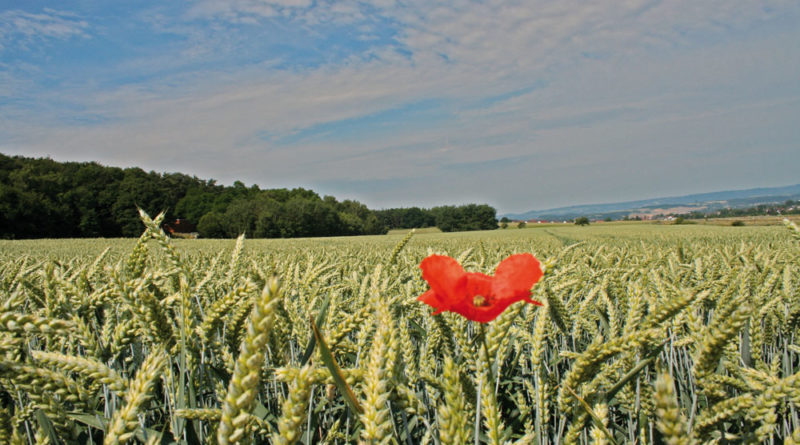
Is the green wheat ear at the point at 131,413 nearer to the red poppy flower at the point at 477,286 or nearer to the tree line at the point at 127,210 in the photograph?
the red poppy flower at the point at 477,286

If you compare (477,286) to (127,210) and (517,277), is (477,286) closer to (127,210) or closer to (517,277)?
(517,277)

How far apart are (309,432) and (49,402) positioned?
0.58 metres

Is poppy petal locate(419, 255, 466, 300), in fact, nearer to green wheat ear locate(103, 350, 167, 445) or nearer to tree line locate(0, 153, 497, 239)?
green wheat ear locate(103, 350, 167, 445)

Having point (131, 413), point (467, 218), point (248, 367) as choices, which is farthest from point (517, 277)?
point (467, 218)

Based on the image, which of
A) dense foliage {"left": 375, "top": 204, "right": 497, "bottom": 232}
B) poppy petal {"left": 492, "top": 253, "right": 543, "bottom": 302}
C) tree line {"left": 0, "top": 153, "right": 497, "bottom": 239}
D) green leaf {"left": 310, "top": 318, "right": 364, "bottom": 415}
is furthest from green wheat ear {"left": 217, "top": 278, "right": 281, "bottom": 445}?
dense foliage {"left": 375, "top": 204, "right": 497, "bottom": 232}

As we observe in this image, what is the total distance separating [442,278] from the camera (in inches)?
37.5

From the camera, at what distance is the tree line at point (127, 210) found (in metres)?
46.4

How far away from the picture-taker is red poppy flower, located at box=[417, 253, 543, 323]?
2.91 ft

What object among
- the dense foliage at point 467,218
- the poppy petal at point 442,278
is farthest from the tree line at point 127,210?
the poppy petal at point 442,278

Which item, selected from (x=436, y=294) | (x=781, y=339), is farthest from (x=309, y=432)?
(x=781, y=339)

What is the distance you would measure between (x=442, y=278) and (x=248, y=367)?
1.71ft

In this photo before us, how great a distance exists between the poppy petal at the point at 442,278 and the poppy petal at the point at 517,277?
99mm

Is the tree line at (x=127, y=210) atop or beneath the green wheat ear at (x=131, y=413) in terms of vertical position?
atop

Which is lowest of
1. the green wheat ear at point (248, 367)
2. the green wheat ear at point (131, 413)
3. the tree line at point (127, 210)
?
the green wheat ear at point (131, 413)
